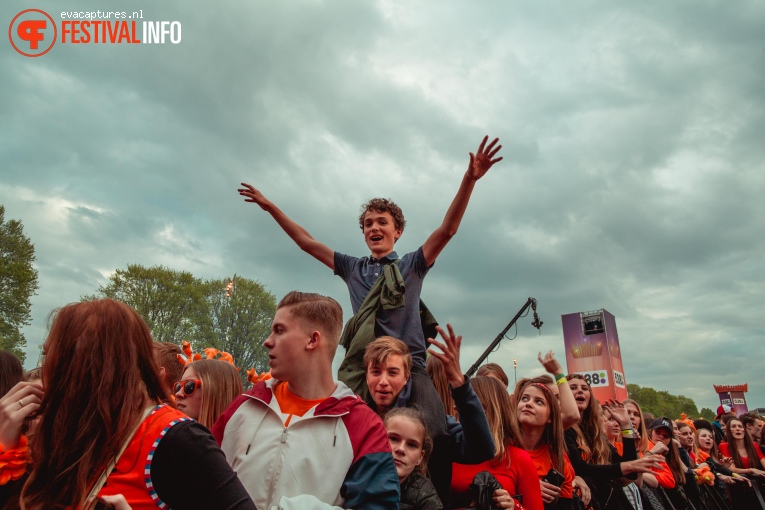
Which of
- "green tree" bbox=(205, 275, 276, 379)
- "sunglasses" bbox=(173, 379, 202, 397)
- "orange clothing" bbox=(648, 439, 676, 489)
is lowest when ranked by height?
"orange clothing" bbox=(648, 439, 676, 489)

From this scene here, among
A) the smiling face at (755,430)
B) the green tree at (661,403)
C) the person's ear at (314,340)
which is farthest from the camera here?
the green tree at (661,403)

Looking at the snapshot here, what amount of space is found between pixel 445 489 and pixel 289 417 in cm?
149

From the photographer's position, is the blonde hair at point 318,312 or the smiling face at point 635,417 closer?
the blonde hair at point 318,312

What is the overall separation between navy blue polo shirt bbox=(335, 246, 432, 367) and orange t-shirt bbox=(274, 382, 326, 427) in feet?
4.06

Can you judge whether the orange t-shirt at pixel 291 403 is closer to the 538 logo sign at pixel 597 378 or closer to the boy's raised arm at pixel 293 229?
the boy's raised arm at pixel 293 229

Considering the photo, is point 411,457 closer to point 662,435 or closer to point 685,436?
point 662,435

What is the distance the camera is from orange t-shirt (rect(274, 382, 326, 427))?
2.43 meters

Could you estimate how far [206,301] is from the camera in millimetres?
37719

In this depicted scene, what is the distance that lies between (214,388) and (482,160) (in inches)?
94.1

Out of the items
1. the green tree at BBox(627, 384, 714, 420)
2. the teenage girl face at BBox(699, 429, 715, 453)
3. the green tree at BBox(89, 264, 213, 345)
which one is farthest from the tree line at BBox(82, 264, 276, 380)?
the green tree at BBox(627, 384, 714, 420)

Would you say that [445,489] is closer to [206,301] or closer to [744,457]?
[744,457]

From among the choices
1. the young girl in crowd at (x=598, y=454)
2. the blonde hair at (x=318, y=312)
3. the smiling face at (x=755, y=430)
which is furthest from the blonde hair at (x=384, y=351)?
the smiling face at (x=755, y=430)

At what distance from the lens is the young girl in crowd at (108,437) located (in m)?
1.66

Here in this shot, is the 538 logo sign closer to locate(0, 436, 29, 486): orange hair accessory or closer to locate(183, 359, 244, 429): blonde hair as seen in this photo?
locate(183, 359, 244, 429): blonde hair
